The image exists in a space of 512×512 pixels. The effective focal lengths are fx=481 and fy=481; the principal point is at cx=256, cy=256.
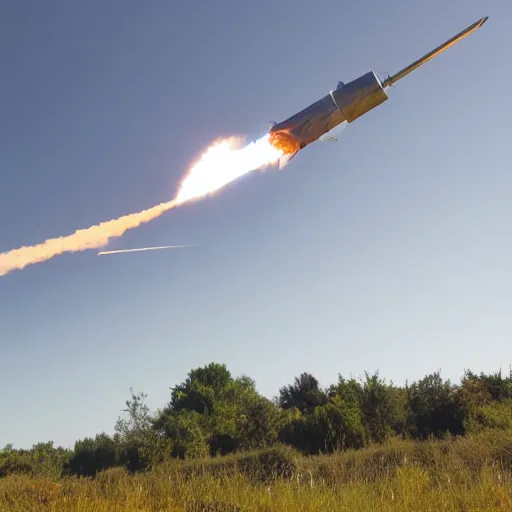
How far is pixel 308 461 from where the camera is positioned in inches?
763

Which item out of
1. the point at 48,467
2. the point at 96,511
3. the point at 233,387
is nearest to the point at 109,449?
the point at 48,467

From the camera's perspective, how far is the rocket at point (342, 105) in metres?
6.75

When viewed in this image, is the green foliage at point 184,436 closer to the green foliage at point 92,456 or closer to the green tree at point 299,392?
the green foliage at point 92,456

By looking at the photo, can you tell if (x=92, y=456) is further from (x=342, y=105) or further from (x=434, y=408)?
(x=342, y=105)

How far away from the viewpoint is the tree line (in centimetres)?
2430

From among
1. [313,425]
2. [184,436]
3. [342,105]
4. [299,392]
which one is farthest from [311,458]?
[299,392]

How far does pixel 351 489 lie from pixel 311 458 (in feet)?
28.4

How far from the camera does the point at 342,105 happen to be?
6.74 metres

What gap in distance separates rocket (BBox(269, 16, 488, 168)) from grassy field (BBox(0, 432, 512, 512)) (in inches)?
266

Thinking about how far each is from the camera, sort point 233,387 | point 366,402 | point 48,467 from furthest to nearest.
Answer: point 233,387
point 48,467
point 366,402

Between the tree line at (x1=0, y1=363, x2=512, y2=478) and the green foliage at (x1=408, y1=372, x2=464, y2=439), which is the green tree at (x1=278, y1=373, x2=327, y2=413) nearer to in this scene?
the tree line at (x1=0, y1=363, x2=512, y2=478)

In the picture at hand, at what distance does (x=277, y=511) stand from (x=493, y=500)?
421cm

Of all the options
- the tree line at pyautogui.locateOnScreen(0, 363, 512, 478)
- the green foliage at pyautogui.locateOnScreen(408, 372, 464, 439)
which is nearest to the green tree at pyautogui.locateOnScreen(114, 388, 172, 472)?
the tree line at pyautogui.locateOnScreen(0, 363, 512, 478)

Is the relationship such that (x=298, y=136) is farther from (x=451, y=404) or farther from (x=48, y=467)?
(x=48, y=467)
